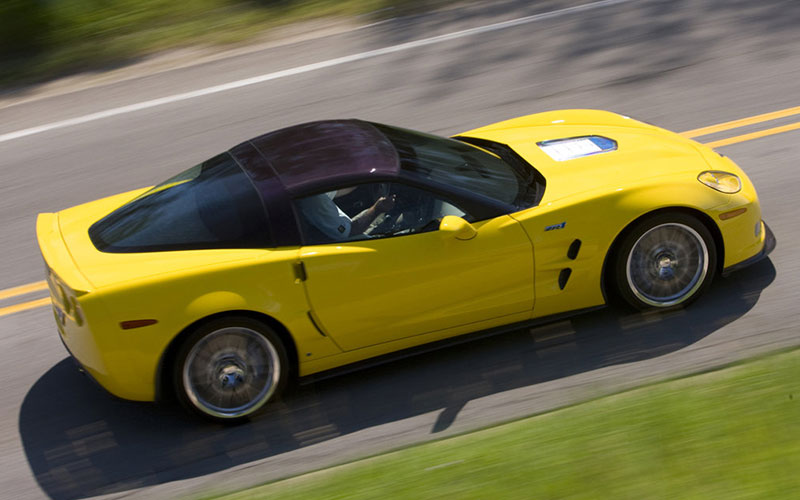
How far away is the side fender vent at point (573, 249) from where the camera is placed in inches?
208

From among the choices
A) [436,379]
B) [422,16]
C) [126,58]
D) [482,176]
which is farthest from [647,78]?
[126,58]

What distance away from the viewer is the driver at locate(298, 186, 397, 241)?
199 inches

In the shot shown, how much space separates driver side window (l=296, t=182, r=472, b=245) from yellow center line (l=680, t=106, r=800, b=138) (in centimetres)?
364

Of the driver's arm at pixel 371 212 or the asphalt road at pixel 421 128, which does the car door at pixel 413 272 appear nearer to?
the driver's arm at pixel 371 212

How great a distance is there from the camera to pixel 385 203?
5223 millimetres

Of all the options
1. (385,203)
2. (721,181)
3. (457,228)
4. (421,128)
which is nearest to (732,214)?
(721,181)

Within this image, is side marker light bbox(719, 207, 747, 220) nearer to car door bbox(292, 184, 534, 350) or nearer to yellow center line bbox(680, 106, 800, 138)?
car door bbox(292, 184, 534, 350)

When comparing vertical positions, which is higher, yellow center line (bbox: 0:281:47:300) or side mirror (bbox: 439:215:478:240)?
side mirror (bbox: 439:215:478:240)

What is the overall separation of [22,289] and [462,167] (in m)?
3.39

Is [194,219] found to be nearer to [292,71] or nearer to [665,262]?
[665,262]

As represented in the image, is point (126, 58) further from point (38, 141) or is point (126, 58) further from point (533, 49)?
point (533, 49)

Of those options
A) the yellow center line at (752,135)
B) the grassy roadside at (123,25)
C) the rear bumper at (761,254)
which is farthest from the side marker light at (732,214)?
the grassy roadside at (123,25)

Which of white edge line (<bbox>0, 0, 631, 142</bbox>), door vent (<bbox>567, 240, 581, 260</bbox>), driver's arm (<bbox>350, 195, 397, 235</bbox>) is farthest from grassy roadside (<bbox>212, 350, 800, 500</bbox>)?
white edge line (<bbox>0, 0, 631, 142</bbox>)

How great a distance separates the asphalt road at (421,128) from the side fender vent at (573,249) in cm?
53
